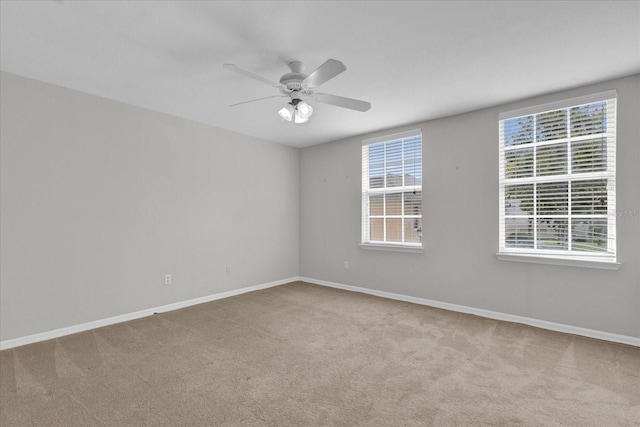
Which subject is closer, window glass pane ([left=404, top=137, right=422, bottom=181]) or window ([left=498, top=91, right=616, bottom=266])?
window ([left=498, top=91, right=616, bottom=266])

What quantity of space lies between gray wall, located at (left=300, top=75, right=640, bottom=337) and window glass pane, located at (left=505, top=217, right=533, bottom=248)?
140 mm

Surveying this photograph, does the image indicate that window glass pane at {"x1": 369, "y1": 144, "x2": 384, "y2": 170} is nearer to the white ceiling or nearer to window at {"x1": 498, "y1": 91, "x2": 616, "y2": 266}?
the white ceiling

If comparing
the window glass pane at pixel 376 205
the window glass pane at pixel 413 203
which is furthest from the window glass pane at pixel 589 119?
the window glass pane at pixel 376 205

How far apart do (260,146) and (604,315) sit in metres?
4.79

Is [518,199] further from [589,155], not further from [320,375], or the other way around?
[320,375]

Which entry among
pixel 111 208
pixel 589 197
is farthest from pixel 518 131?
pixel 111 208

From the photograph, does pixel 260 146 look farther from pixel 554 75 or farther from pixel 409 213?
pixel 554 75

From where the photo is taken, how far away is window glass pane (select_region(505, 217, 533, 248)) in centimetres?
342

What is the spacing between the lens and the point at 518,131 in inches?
137

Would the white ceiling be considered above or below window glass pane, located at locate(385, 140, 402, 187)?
above

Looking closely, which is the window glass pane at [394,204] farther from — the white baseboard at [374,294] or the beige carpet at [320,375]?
the beige carpet at [320,375]

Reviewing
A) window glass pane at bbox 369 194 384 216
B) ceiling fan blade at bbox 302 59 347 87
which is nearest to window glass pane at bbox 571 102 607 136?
window glass pane at bbox 369 194 384 216

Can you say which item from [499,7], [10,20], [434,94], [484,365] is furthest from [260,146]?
[484,365]

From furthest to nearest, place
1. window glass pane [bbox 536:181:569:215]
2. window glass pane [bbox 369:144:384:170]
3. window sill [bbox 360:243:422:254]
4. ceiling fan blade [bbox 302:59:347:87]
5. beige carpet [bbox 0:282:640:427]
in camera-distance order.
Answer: window glass pane [bbox 369:144:384:170], window sill [bbox 360:243:422:254], window glass pane [bbox 536:181:569:215], ceiling fan blade [bbox 302:59:347:87], beige carpet [bbox 0:282:640:427]
